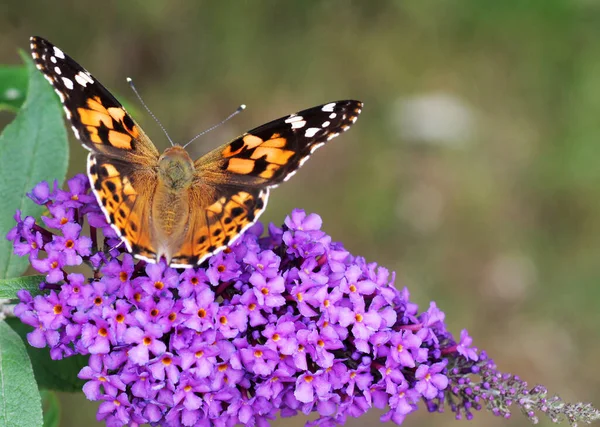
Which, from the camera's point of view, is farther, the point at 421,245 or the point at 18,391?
the point at 421,245

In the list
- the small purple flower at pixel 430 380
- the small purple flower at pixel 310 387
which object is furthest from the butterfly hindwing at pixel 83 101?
the small purple flower at pixel 430 380

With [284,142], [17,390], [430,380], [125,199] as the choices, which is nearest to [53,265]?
[125,199]

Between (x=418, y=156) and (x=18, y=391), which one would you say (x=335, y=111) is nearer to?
(x=18, y=391)

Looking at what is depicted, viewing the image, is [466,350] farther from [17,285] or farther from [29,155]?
[29,155]

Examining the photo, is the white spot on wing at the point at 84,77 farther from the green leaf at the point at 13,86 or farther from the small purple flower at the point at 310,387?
the small purple flower at the point at 310,387

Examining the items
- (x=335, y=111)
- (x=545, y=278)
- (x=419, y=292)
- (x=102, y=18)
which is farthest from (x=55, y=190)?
(x=545, y=278)
